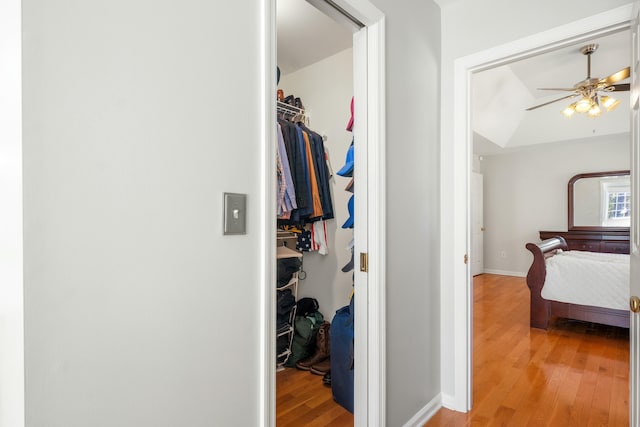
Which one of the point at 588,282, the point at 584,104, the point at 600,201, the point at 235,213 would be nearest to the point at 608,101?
the point at 584,104

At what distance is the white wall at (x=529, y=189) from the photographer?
5.64m

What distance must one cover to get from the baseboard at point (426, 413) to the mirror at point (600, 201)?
5.24 meters

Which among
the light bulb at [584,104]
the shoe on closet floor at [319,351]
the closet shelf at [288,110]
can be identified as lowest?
the shoe on closet floor at [319,351]

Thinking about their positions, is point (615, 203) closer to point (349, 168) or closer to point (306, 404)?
point (349, 168)

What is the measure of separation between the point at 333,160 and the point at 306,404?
1880mm

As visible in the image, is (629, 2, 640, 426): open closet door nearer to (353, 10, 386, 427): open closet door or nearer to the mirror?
(353, 10, 386, 427): open closet door

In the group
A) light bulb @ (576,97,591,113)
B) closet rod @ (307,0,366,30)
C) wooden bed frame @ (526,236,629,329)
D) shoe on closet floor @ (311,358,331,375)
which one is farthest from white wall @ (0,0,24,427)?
light bulb @ (576,97,591,113)

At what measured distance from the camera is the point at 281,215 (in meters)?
2.24

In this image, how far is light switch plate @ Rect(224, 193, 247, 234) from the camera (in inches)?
36.6

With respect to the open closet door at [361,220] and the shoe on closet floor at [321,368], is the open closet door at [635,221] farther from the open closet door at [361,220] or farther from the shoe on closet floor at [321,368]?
the shoe on closet floor at [321,368]

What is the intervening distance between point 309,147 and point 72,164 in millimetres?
1939

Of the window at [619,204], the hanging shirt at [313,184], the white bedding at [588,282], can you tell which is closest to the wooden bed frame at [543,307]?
the white bedding at [588,282]

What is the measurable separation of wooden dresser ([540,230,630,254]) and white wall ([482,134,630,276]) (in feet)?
0.77

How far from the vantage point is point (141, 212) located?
782 millimetres
